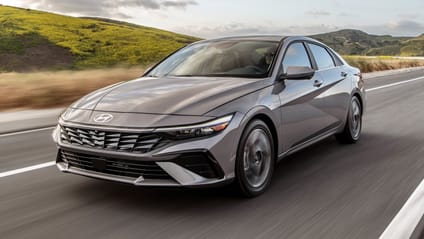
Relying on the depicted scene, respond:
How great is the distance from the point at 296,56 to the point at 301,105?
2.25ft

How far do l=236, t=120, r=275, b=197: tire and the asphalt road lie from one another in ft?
0.42

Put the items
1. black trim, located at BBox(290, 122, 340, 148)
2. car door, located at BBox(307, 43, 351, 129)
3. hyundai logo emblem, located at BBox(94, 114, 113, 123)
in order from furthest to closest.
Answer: car door, located at BBox(307, 43, 351, 129) < black trim, located at BBox(290, 122, 340, 148) < hyundai logo emblem, located at BBox(94, 114, 113, 123)

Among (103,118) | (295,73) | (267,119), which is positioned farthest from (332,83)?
(103,118)

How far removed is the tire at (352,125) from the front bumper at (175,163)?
10.7 feet

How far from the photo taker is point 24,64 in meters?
54.6

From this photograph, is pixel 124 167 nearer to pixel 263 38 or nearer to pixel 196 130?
pixel 196 130

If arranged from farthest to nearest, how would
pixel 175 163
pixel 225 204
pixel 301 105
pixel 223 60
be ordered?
pixel 223 60 → pixel 301 105 → pixel 225 204 → pixel 175 163

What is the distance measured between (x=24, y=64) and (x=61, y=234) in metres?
54.2

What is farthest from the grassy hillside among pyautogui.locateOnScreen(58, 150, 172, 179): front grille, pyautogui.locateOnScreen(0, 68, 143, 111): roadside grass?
pyautogui.locateOnScreen(58, 150, 172, 179): front grille

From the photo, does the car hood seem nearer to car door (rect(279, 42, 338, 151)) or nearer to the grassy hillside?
car door (rect(279, 42, 338, 151))

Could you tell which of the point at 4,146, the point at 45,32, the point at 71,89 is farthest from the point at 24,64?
the point at 4,146

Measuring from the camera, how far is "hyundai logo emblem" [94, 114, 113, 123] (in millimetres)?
4450

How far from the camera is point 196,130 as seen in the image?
430 cm

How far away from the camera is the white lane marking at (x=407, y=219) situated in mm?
3909
